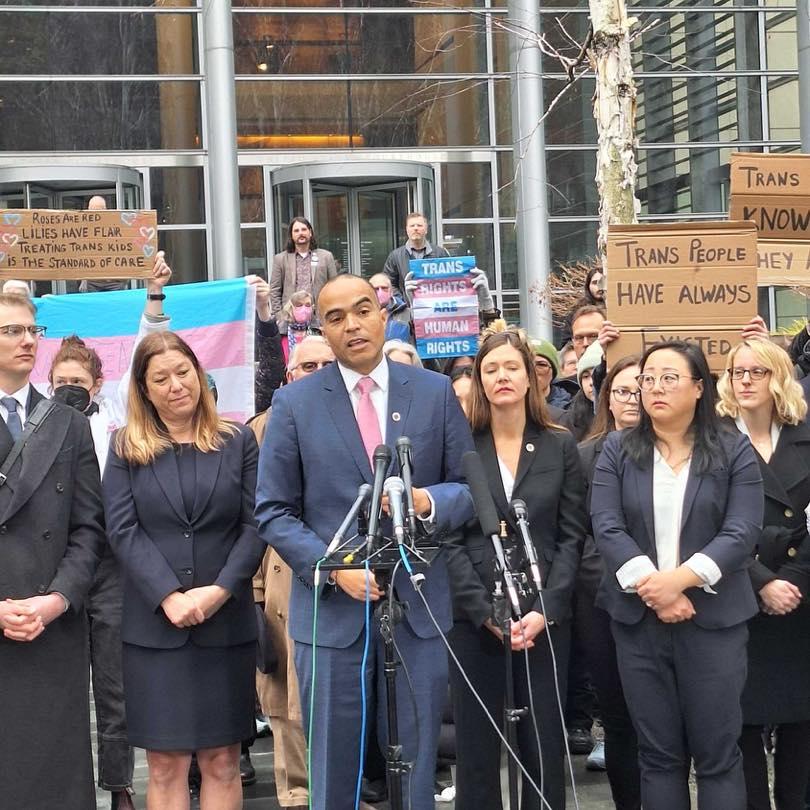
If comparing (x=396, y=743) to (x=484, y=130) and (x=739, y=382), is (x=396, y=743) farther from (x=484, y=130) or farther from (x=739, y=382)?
(x=484, y=130)

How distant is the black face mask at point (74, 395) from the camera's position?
6506 millimetres

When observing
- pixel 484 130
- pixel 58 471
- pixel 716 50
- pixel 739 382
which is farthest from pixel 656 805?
pixel 716 50

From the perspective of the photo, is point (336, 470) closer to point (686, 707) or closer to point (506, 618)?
point (506, 618)

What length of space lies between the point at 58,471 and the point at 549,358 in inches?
138

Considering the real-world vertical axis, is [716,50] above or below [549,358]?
above

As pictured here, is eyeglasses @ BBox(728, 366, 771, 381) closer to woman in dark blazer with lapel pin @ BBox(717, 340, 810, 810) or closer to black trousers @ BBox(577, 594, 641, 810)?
woman in dark blazer with lapel pin @ BBox(717, 340, 810, 810)

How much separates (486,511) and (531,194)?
1668 cm

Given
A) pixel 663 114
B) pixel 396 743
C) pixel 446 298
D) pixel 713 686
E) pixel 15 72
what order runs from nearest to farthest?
pixel 396 743, pixel 713 686, pixel 446 298, pixel 15 72, pixel 663 114

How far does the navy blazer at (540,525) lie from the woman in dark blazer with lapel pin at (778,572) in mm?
753

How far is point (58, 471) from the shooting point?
5.12 meters

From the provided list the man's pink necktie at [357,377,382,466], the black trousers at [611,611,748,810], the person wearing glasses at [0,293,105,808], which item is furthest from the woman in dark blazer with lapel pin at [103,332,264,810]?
the black trousers at [611,611,748,810]

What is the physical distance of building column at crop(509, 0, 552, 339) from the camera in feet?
65.6

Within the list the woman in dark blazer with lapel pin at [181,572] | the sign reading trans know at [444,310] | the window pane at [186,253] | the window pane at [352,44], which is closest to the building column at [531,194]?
the window pane at [352,44]

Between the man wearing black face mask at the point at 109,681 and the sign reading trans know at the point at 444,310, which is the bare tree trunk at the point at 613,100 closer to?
the sign reading trans know at the point at 444,310
